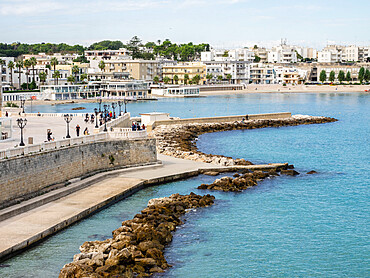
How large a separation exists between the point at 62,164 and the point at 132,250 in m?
9.91

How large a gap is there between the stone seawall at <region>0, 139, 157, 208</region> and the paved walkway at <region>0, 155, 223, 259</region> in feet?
2.75

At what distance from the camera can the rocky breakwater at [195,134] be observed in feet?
125

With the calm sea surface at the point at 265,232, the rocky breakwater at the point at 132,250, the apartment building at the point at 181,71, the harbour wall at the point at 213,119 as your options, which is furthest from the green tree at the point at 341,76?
the rocky breakwater at the point at 132,250

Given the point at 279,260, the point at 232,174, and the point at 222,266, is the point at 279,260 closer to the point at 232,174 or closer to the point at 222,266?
the point at 222,266

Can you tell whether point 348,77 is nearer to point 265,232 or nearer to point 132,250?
point 265,232

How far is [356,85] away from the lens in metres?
169

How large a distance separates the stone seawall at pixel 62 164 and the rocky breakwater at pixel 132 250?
5293 mm

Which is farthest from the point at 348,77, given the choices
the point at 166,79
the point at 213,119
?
the point at 213,119

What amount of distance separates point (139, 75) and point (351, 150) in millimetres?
99223

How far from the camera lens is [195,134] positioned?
5703 cm

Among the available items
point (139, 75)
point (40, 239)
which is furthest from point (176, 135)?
point (139, 75)

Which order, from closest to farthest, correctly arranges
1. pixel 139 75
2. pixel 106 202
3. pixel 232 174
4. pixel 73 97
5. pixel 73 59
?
pixel 106 202, pixel 232 174, pixel 73 97, pixel 139 75, pixel 73 59

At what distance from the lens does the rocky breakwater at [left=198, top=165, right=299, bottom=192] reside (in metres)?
30.8

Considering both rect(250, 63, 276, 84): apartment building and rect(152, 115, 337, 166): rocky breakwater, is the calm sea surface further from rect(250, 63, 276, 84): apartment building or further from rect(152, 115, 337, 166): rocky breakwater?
rect(250, 63, 276, 84): apartment building
